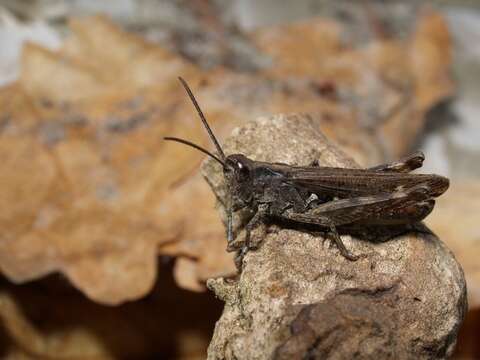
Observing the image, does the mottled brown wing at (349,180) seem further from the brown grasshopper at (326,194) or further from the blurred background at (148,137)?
the blurred background at (148,137)

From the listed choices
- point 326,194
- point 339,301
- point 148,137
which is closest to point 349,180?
point 326,194

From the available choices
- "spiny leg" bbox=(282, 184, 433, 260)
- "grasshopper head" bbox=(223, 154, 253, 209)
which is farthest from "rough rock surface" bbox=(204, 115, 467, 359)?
"grasshopper head" bbox=(223, 154, 253, 209)

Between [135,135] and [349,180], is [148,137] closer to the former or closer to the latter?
[135,135]

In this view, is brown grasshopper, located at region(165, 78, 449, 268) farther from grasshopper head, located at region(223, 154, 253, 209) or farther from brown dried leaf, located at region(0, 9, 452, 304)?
brown dried leaf, located at region(0, 9, 452, 304)

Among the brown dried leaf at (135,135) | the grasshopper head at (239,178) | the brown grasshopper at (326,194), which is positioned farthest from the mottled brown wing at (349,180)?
the brown dried leaf at (135,135)

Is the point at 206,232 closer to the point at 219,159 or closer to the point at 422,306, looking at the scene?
the point at 219,159
